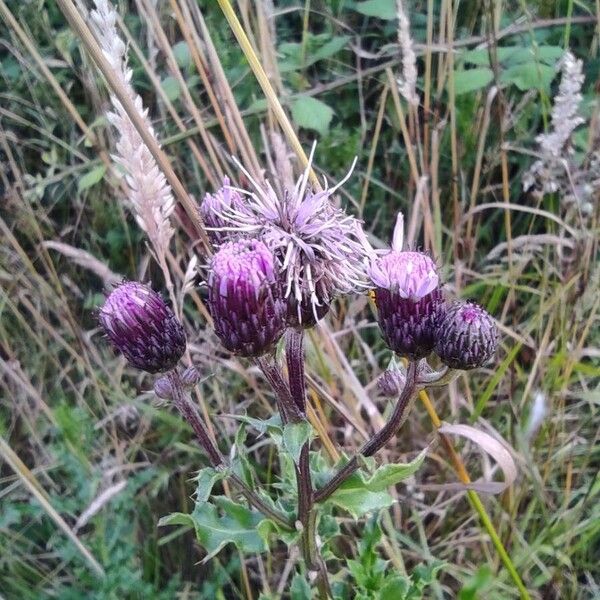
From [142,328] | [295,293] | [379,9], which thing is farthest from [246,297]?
[379,9]

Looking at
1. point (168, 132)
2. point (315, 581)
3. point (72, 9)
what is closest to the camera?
point (72, 9)

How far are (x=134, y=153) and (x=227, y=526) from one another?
2.14 feet

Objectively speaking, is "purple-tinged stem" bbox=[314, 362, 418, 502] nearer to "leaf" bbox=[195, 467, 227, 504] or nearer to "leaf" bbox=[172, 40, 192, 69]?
"leaf" bbox=[195, 467, 227, 504]

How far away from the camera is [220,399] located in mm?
1802

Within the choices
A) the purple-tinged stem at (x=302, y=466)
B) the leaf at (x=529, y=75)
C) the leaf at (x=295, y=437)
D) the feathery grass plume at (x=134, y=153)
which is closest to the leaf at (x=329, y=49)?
the leaf at (x=529, y=75)

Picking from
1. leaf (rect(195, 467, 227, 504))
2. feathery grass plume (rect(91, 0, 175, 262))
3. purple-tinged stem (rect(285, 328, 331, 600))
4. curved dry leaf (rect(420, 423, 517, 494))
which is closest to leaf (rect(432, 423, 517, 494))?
curved dry leaf (rect(420, 423, 517, 494))

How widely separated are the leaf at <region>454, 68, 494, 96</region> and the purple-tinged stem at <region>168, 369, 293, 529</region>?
3.61ft

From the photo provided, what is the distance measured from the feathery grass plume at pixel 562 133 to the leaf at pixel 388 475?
863 millimetres

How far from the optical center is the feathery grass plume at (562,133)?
1.50 metres

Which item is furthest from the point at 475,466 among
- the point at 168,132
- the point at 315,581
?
the point at 168,132

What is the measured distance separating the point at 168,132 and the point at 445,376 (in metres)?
1.32

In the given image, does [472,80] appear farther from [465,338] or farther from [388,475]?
[388,475]

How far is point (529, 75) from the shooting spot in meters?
1.81

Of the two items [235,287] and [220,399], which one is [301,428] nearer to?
[235,287]
